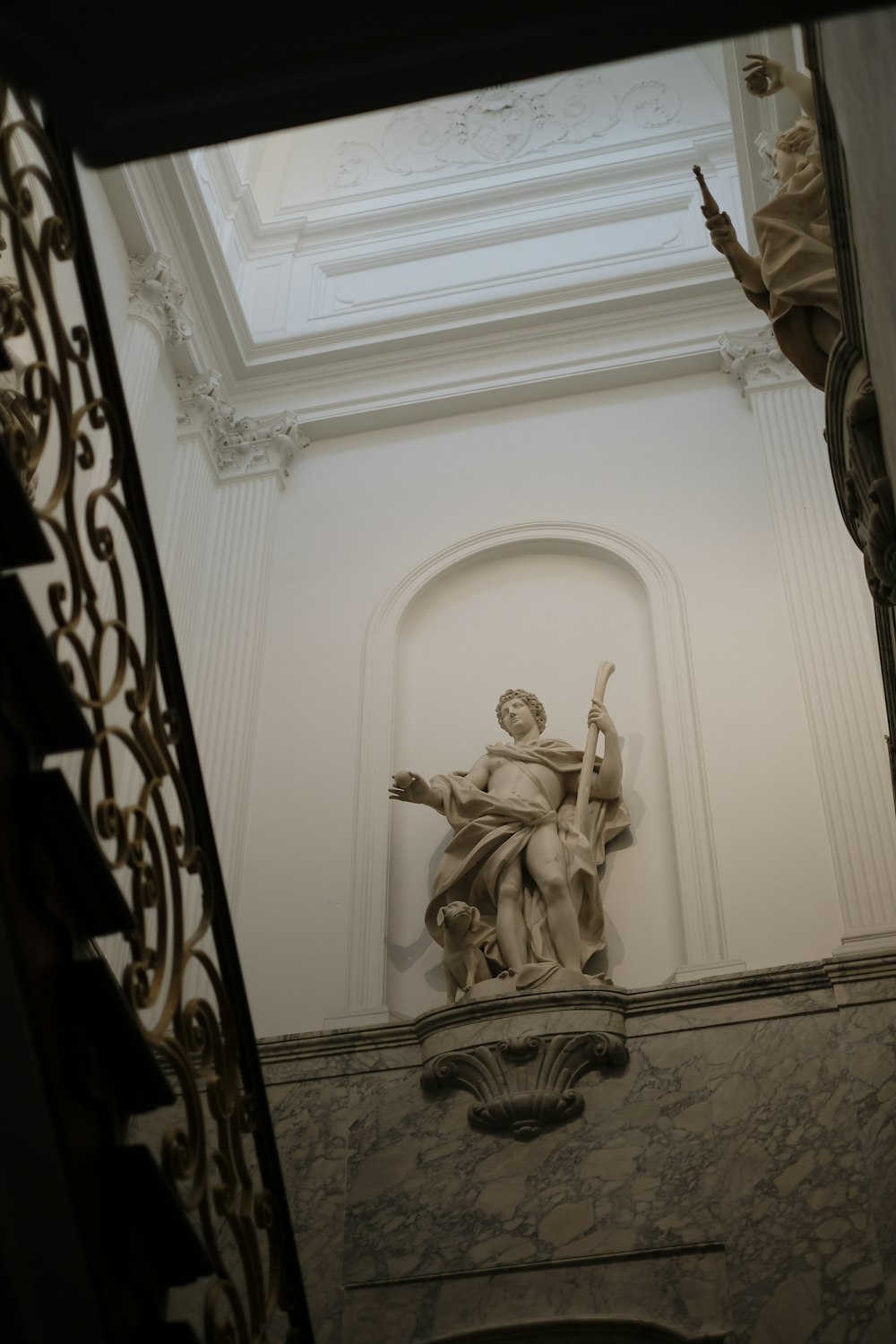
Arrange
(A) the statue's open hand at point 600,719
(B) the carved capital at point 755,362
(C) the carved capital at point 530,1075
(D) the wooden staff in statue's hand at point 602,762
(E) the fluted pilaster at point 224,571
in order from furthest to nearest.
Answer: (B) the carved capital at point 755,362 < (E) the fluted pilaster at point 224,571 < (A) the statue's open hand at point 600,719 < (D) the wooden staff in statue's hand at point 602,762 < (C) the carved capital at point 530,1075

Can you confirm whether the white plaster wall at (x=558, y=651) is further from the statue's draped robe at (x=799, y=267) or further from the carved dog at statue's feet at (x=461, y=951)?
the statue's draped robe at (x=799, y=267)

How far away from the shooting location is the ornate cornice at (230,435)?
39.4ft

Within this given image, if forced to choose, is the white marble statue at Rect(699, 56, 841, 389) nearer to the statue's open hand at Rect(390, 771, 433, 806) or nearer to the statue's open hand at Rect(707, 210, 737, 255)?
the statue's open hand at Rect(707, 210, 737, 255)

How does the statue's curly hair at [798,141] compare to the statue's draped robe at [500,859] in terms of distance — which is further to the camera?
the statue's draped robe at [500,859]

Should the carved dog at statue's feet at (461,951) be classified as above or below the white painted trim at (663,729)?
below

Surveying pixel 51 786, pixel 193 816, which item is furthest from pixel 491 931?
pixel 51 786

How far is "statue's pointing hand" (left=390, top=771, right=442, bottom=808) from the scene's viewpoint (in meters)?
8.66

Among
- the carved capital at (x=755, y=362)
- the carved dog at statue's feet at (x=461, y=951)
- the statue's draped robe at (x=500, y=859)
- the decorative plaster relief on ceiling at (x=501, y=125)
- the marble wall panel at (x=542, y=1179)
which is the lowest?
the marble wall panel at (x=542, y=1179)

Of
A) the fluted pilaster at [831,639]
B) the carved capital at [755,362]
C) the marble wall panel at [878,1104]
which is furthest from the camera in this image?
the carved capital at [755,362]

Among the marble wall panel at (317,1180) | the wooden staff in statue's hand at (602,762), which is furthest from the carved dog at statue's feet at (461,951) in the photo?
the wooden staff in statue's hand at (602,762)

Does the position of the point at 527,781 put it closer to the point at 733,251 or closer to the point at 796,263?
the point at 733,251

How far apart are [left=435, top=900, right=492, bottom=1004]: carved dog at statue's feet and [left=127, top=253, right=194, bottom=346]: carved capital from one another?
5.49m

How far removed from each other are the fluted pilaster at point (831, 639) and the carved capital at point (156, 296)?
4229 millimetres

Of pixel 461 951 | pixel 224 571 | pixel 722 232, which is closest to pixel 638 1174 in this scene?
pixel 461 951
